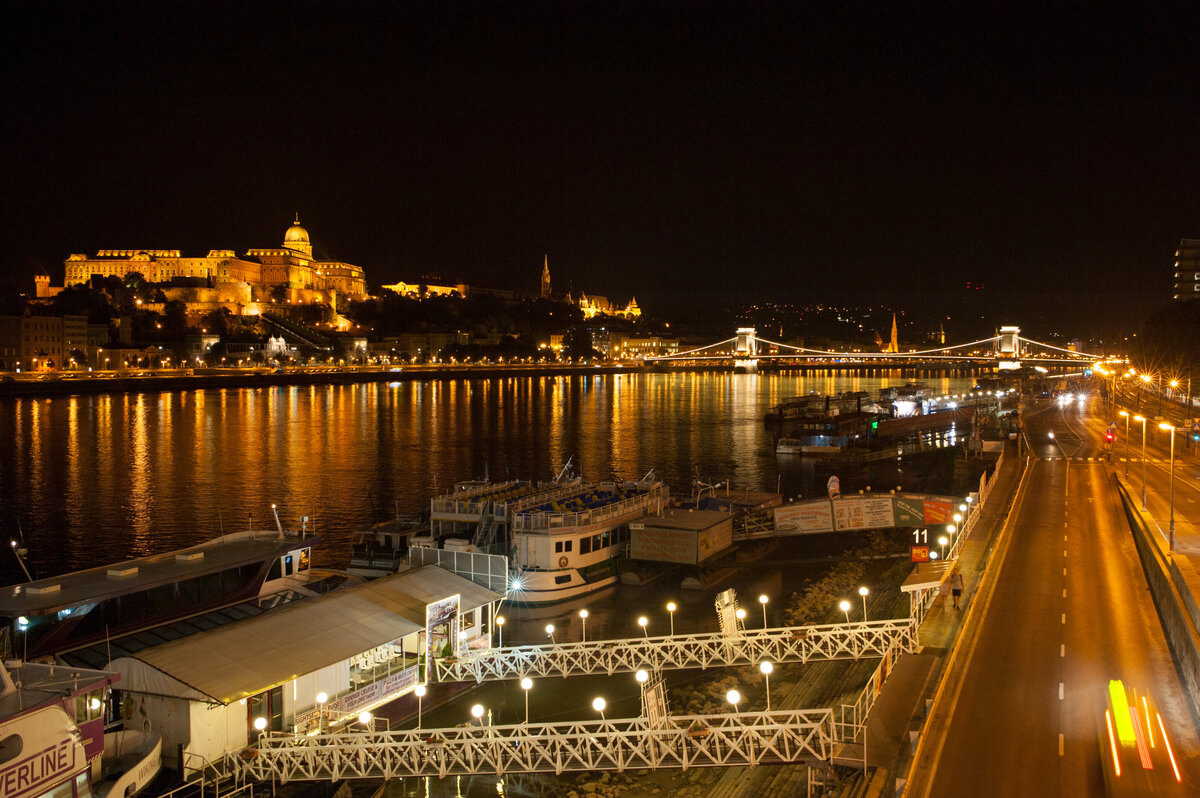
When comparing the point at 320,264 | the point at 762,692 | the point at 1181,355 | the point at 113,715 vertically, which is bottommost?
the point at 762,692

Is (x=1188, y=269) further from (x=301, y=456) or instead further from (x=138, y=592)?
(x=138, y=592)

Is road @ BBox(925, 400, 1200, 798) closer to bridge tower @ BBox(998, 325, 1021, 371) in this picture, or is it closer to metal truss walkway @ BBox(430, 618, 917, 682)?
metal truss walkway @ BBox(430, 618, 917, 682)

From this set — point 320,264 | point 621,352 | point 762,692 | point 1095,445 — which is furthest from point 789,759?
point 621,352

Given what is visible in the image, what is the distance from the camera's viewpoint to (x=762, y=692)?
1046cm

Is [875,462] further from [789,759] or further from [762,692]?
[789,759]

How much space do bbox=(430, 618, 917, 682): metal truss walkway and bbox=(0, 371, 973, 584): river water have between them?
871cm

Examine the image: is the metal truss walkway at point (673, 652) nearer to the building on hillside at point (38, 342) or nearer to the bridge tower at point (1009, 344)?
the building on hillside at point (38, 342)

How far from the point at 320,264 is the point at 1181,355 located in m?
98.8

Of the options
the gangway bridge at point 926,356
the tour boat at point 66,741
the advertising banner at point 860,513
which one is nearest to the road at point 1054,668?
→ the advertising banner at point 860,513

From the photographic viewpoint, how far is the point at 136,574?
11.0m

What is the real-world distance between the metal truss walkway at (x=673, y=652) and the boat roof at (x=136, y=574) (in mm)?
3270

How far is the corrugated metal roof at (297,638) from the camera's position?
26.6ft

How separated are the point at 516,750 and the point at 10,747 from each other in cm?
365

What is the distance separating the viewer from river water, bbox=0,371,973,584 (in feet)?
77.8
